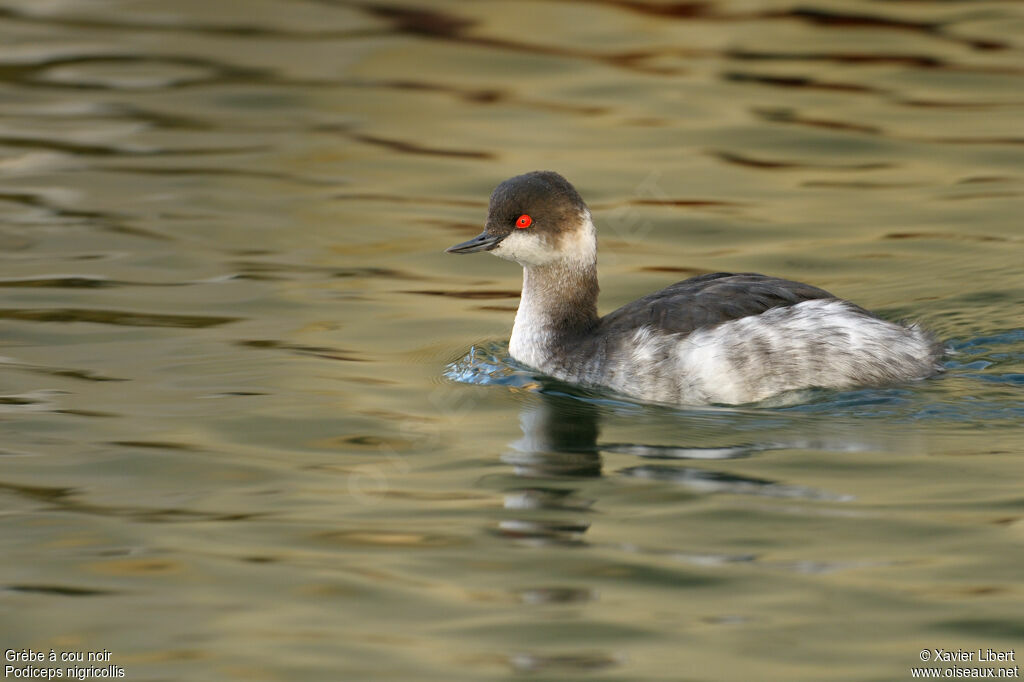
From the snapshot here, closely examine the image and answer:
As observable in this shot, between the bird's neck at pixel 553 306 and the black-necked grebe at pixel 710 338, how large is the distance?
0.09ft

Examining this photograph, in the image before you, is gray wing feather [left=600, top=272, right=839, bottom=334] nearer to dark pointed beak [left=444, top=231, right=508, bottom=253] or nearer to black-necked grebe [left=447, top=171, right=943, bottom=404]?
black-necked grebe [left=447, top=171, right=943, bottom=404]

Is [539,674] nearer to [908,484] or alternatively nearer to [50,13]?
[908,484]

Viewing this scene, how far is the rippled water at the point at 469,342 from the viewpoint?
17.3 ft

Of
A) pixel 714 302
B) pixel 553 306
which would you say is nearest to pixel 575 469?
pixel 714 302

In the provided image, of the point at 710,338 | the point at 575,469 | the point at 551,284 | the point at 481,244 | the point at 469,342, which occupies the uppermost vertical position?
the point at 481,244

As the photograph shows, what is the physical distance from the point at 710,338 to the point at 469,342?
1802mm

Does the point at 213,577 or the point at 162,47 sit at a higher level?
the point at 162,47

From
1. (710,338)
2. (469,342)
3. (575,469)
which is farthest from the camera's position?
(469,342)

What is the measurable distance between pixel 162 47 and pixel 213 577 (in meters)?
10.6

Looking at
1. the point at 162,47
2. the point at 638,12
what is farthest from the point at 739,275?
the point at 162,47

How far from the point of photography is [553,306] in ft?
26.7

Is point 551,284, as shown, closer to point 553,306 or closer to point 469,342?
point 553,306

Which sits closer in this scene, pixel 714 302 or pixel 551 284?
pixel 714 302

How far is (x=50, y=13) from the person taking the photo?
16.1 m
